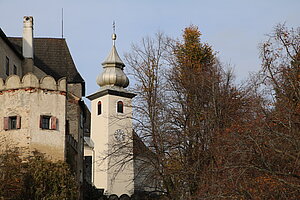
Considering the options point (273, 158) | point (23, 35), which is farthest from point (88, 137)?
point (273, 158)

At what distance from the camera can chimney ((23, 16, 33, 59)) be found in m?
38.2

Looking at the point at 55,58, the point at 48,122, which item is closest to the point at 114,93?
the point at 55,58

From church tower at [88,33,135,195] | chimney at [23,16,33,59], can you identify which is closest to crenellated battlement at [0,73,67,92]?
chimney at [23,16,33,59]

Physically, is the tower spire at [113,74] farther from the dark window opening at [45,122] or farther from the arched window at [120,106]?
the dark window opening at [45,122]

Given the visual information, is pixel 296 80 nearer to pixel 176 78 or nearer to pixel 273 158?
pixel 273 158

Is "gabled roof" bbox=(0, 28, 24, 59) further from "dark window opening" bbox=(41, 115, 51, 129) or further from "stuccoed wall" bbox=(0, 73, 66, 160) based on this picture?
"dark window opening" bbox=(41, 115, 51, 129)

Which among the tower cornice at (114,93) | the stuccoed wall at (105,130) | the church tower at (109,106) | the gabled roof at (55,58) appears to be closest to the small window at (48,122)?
the gabled roof at (55,58)

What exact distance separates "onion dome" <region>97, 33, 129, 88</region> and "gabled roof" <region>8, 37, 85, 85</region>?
18727 mm

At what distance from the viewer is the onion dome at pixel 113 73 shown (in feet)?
205

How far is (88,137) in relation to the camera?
67.5 meters

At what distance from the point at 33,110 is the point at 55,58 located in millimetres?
12337

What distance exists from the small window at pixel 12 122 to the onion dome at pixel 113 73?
3184 cm

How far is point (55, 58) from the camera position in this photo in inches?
1678

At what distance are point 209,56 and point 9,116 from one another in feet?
41.0
